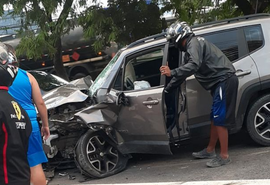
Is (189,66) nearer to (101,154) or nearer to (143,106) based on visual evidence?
(143,106)

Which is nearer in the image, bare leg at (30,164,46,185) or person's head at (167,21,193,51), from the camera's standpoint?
bare leg at (30,164,46,185)

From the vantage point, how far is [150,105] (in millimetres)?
5094

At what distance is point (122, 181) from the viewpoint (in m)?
5.13

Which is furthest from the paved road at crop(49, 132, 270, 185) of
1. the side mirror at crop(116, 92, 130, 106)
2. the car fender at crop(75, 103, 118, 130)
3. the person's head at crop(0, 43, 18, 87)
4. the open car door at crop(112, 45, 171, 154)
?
the person's head at crop(0, 43, 18, 87)

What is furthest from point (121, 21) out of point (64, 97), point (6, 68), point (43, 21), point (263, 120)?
point (6, 68)

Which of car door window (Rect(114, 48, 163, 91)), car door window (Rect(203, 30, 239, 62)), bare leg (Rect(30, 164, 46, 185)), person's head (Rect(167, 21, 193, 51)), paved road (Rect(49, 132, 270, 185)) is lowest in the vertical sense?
paved road (Rect(49, 132, 270, 185))

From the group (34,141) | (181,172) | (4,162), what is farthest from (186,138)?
(4,162)

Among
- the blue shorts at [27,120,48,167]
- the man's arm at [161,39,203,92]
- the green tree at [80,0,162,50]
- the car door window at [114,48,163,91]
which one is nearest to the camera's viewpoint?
the blue shorts at [27,120,48,167]

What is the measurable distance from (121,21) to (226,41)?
472 cm

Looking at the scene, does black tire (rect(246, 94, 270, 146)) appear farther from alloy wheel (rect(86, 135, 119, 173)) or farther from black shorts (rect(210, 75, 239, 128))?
alloy wheel (rect(86, 135, 119, 173))

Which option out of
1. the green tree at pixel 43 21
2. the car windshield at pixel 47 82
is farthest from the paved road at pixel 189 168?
the green tree at pixel 43 21

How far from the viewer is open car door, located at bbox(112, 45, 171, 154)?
200 inches

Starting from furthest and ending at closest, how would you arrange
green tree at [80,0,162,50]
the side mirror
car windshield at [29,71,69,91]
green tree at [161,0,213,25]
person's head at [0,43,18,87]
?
green tree at [161,0,213,25] → green tree at [80,0,162,50] → car windshield at [29,71,69,91] → the side mirror → person's head at [0,43,18,87]

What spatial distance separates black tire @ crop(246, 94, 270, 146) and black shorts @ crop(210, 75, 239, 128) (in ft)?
1.83
